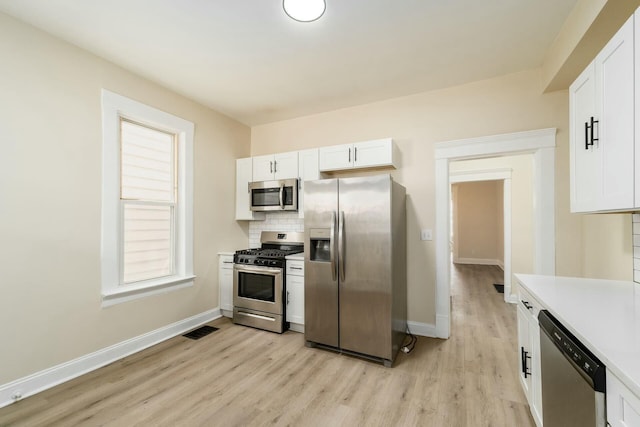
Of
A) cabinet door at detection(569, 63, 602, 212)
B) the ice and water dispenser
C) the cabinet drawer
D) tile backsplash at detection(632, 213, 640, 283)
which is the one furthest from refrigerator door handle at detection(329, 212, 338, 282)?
tile backsplash at detection(632, 213, 640, 283)

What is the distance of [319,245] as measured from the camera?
9.46 ft

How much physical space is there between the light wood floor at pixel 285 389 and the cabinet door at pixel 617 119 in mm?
1522

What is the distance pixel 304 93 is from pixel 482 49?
1.77 meters

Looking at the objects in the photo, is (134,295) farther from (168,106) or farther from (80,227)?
(168,106)

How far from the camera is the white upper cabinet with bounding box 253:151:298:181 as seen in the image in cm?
357

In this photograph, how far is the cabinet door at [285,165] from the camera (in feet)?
11.7

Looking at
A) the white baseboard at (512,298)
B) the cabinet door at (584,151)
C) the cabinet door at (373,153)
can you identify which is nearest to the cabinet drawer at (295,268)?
the cabinet door at (373,153)

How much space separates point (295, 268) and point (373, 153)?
1580mm

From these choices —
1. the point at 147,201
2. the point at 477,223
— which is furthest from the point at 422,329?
the point at 477,223

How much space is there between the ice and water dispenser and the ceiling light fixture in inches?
69.1

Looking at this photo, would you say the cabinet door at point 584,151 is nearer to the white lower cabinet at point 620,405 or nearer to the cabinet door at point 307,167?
the white lower cabinet at point 620,405

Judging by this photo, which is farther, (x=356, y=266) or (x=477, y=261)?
(x=477, y=261)

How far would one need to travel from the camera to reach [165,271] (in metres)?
3.15

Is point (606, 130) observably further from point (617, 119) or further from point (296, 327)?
point (296, 327)
